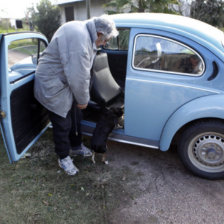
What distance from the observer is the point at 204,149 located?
8.82ft

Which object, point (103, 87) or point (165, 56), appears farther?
point (103, 87)

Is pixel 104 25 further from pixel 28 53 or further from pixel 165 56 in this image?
pixel 28 53

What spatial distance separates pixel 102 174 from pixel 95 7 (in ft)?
50.3

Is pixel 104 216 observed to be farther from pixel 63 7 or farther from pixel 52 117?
pixel 63 7

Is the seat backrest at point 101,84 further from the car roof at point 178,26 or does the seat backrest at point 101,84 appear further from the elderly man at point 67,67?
the car roof at point 178,26

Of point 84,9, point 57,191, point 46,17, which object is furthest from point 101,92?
point 84,9

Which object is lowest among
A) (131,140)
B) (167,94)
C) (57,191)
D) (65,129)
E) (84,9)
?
(57,191)

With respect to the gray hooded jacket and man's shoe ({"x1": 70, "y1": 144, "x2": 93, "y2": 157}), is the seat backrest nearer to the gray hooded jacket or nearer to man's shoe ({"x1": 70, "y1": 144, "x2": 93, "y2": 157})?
the gray hooded jacket

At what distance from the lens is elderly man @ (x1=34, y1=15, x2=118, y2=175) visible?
2.15 m

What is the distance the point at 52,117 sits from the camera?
2615 mm

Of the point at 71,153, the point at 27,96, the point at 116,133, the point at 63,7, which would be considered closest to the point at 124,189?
the point at 116,133

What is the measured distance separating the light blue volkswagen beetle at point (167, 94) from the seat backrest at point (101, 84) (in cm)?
45

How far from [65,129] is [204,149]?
1.71m

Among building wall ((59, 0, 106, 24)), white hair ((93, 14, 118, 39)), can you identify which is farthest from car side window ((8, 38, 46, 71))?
building wall ((59, 0, 106, 24))
